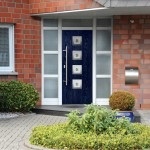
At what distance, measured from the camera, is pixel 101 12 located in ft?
43.9

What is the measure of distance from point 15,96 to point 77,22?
10.4 ft

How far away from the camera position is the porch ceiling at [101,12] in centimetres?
1267

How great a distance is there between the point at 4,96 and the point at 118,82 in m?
3.46

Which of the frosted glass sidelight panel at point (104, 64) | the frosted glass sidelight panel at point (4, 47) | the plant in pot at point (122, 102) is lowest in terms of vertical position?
the plant in pot at point (122, 102)

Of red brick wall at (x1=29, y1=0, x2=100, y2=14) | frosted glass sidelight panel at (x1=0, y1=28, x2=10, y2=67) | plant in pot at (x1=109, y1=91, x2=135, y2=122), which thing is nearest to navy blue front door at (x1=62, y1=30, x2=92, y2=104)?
red brick wall at (x1=29, y1=0, x2=100, y2=14)

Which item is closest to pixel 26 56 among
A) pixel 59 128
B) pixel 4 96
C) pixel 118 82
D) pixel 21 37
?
pixel 21 37

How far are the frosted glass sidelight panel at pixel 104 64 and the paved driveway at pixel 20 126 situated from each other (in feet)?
5.75

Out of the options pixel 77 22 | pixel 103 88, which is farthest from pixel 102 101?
pixel 77 22

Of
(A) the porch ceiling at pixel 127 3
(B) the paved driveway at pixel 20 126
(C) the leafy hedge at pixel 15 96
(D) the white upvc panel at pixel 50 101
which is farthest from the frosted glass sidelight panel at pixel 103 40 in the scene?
(C) the leafy hedge at pixel 15 96

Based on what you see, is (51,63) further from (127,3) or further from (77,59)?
(127,3)

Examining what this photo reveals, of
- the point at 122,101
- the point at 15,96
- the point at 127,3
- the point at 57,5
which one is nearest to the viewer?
the point at 127,3

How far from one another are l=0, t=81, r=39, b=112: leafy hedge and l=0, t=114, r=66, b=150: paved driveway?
0.37 m

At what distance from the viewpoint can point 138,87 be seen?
546 inches

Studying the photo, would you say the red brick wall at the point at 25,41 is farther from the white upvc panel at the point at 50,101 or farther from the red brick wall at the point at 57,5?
the white upvc panel at the point at 50,101
